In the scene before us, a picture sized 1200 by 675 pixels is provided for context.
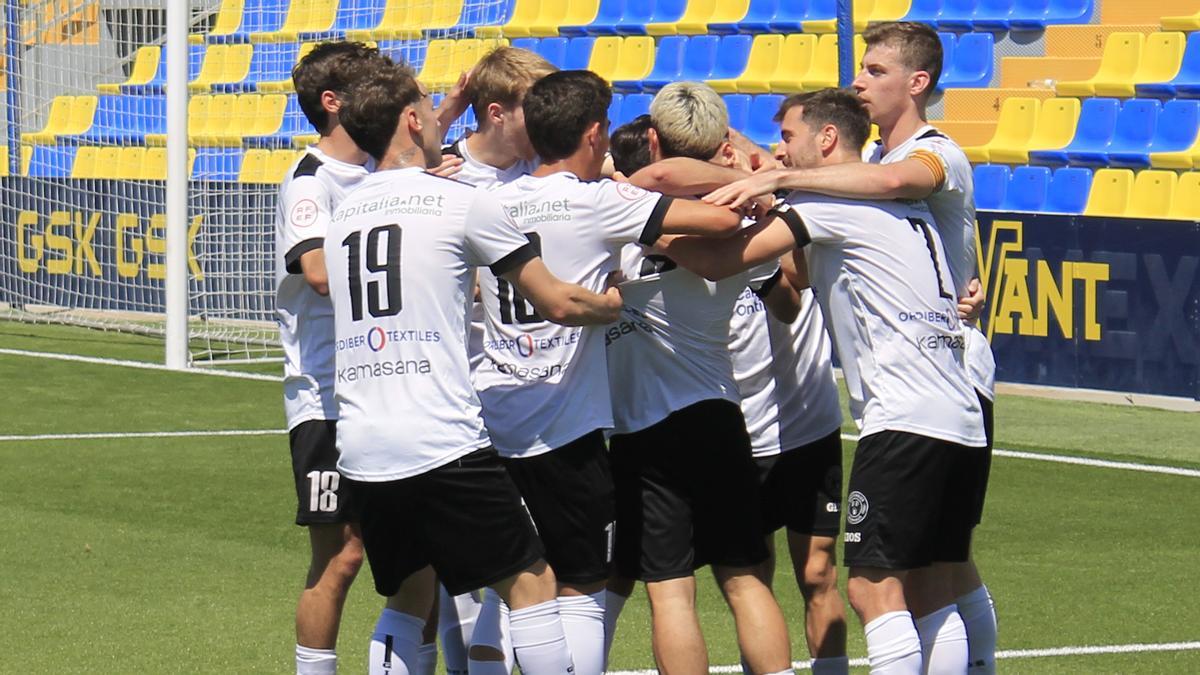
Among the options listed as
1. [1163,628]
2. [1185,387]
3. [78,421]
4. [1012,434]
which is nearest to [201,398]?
[78,421]

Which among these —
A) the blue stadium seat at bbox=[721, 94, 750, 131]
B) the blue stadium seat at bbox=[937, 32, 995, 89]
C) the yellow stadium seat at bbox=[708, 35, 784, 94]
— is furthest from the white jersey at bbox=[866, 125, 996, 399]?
the yellow stadium seat at bbox=[708, 35, 784, 94]

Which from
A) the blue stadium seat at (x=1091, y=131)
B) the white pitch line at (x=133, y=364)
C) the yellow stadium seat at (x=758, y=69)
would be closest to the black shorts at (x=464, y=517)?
the white pitch line at (x=133, y=364)

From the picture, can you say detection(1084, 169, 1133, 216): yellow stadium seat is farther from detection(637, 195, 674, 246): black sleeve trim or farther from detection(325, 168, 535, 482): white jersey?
detection(325, 168, 535, 482): white jersey

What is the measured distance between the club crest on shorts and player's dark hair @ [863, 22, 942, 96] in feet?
3.77

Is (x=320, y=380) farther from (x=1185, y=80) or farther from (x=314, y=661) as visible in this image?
(x=1185, y=80)

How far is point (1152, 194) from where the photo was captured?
13.9 metres

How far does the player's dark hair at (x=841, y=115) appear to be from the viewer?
4965 millimetres

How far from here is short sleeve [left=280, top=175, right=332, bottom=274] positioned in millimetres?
5102

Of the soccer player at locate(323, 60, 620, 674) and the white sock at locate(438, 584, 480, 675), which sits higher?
the soccer player at locate(323, 60, 620, 674)

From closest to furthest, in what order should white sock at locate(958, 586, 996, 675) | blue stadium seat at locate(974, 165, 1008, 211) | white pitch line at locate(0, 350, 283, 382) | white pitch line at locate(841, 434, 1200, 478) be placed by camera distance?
1. white sock at locate(958, 586, 996, 675)
2. white pitch line at locate(841, 434, 1200, 478)
3. white pitch line at locate(0, 350, 283, 382)
4. blue stadium seat at locate(974, 165, 1008, 211)

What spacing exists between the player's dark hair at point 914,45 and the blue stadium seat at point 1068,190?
32.2 ft

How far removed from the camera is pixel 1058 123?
1551 centimetres

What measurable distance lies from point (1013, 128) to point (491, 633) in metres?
11.5

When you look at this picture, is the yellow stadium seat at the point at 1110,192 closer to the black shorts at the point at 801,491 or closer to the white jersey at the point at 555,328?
the black shorts at the point at 801,491
